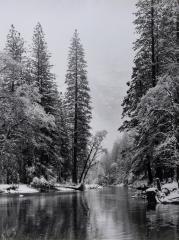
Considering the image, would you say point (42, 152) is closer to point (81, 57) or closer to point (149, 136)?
point (81, 57)

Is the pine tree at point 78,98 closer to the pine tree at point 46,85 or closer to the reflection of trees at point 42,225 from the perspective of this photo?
the pine tree at point 46,85

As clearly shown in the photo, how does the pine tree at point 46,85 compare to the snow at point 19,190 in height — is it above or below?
above

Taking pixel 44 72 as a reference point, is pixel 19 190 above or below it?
below

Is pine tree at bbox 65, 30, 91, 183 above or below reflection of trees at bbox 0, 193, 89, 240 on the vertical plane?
above

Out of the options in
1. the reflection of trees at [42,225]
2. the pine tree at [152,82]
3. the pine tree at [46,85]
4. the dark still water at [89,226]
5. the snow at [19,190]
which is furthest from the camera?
the pine tree at [46,85]

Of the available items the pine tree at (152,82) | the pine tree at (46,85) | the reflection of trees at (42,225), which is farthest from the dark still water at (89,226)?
the pine tree at (46,85)

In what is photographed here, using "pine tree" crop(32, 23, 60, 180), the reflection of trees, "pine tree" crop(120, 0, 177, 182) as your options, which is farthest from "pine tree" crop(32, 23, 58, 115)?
the reflection of trees

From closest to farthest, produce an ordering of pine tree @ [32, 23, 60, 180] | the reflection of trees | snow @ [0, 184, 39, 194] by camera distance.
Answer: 1. the reflection of trees
2. snow @ [0, 184, 39, 194]
3. pine tree @ [32, 23, 60, 180]

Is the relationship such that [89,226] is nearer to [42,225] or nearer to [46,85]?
[42,225]

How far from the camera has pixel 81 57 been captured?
50875 millimetres

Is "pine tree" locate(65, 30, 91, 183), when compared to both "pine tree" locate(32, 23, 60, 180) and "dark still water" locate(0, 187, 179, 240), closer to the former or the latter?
"pine tree" locate(32, 23, 60, 180)

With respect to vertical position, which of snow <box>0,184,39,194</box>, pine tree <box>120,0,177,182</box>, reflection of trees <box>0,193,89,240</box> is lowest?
reflection of trees <box>0,193,89,240</box>

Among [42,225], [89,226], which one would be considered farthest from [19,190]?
[89,226]

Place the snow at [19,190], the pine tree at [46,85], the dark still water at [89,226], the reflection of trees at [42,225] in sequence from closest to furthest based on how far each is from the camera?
1. the dark still water at [89,226]
2. the reflection of trees at [42,225]
3. the snow at [19,190]
4. the pine tree at [46,85]
